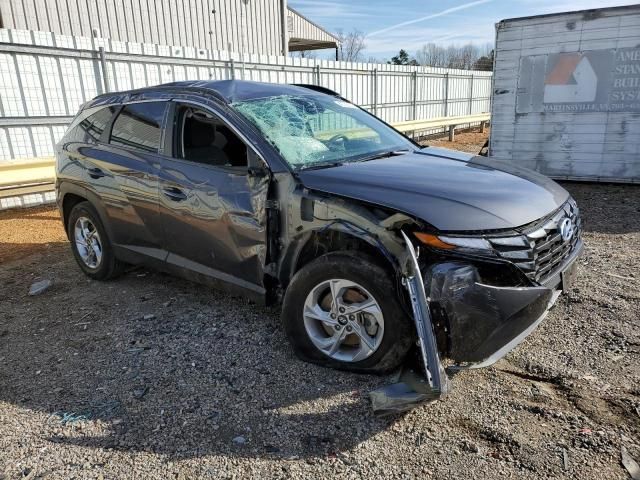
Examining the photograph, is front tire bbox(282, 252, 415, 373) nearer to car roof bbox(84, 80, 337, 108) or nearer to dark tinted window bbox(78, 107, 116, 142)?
car roof bbox(84, 80, 337, 108)

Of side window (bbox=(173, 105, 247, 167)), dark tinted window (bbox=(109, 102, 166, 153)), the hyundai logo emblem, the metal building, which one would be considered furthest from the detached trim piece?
the metal building

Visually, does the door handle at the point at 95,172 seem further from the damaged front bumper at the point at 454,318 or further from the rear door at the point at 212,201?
the damaged front bumper at the point at 454,318

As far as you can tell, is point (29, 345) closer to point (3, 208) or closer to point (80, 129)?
point (80, 129)

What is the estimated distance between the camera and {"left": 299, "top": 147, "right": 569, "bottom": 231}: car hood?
2.70 m

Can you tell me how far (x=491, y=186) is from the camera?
3.04 meters

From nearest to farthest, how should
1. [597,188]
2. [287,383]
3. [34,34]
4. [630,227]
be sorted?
1. [287,383]
2. [630,227]
3. [34,34]
4. [597,188]

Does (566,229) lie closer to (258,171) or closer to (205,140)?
(258,171)

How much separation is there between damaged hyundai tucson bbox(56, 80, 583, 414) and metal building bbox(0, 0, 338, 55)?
25.0 ft

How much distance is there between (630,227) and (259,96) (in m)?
5.13

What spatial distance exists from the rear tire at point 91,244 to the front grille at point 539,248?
141 inches

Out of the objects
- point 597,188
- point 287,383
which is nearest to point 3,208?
point 287,383

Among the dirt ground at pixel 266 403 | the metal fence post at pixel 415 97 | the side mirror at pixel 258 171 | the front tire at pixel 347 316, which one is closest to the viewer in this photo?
the dirt ground at pixel 266 403

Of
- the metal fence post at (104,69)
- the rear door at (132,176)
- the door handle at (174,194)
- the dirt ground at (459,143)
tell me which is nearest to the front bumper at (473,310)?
the door handle at (174,194)

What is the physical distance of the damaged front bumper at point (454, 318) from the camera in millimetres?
2510
